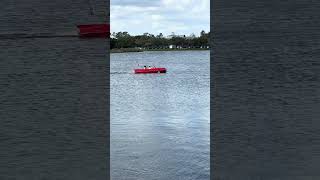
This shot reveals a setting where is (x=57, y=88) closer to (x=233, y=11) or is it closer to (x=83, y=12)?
(x=83, y=12)

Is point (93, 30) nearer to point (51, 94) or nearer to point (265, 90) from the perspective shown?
point (51, 94)

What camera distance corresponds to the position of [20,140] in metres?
7.52

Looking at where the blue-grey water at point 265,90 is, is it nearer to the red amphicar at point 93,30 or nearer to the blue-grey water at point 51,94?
the red amphicar at point 93,30

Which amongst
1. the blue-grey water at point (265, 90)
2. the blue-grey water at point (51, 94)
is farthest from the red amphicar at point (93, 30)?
the blue-grey water at point (265, 90)

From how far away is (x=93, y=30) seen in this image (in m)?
7.33

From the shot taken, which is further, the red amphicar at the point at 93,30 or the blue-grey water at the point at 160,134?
the blue-grey water at the point at 160,134

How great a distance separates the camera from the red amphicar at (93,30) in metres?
7.32

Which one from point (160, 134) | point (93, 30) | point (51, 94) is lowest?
point (160, 134)

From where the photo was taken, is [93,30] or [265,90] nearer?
[93,30]

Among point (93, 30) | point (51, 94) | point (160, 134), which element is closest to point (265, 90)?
point (93, 30)

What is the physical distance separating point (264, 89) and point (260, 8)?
1155 mm

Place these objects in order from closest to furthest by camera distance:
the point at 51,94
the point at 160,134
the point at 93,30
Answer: the point at 93,30 → the point at 51,94 → the point at 160,134

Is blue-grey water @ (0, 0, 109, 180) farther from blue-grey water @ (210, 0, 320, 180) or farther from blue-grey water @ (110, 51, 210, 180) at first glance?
blue-grey water @ (110, 51, 210, 180)

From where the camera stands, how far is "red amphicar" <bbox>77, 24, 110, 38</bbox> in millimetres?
7316
